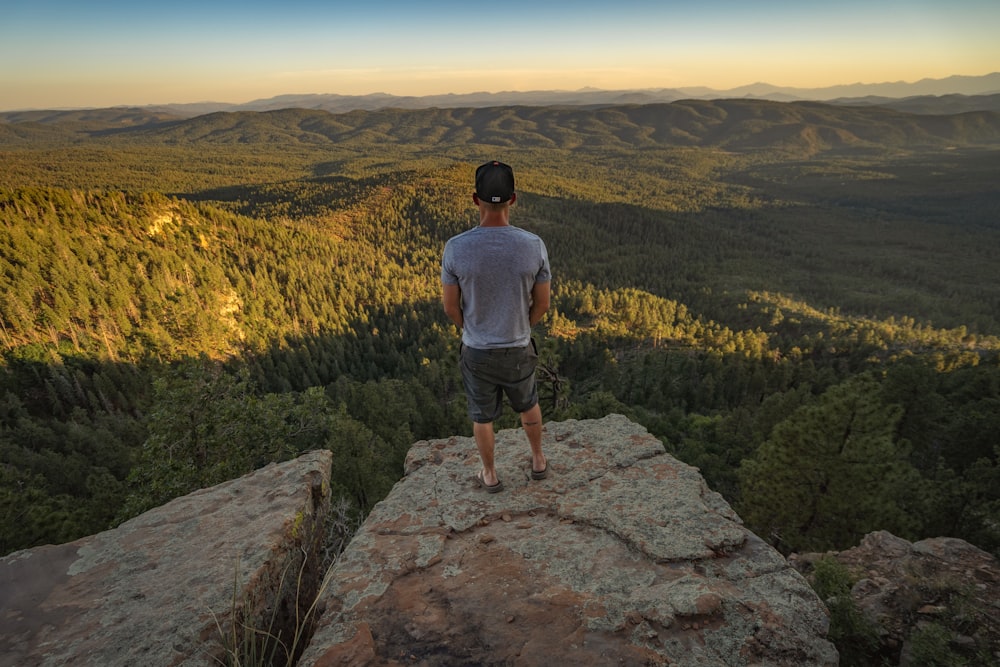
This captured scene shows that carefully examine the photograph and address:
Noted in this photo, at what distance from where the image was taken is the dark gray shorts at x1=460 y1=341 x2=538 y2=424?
17.3 feet

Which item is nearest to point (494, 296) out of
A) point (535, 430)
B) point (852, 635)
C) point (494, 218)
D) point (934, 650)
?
point (494, 218)

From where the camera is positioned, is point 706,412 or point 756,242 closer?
point 706,412

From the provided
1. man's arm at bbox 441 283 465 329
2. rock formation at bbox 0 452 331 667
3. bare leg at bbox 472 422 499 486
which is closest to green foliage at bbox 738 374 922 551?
bare leg at bbox 472 422 499 486

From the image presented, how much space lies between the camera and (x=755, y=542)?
4961 millimetres

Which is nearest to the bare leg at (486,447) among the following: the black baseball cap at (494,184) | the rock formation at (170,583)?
the rock formation at (170,583)

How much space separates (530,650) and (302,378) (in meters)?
78.4

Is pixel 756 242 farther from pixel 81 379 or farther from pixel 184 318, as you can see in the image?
pixel 81 379

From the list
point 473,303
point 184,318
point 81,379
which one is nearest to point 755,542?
point 473,303

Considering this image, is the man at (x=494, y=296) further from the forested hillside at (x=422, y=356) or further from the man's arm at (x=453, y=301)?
the forested hillside at (x=422, y=356)

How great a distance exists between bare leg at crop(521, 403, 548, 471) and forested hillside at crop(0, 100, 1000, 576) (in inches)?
62.2

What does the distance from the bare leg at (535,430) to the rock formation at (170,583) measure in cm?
299

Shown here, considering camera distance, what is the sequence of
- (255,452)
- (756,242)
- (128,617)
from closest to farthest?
1. (128,617)
2. (255,452)
3. (756,242)

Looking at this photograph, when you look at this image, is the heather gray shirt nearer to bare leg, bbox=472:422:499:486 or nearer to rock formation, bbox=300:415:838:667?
bare leg, bbox=472:422:499:486

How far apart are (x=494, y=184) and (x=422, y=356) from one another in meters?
78.3
